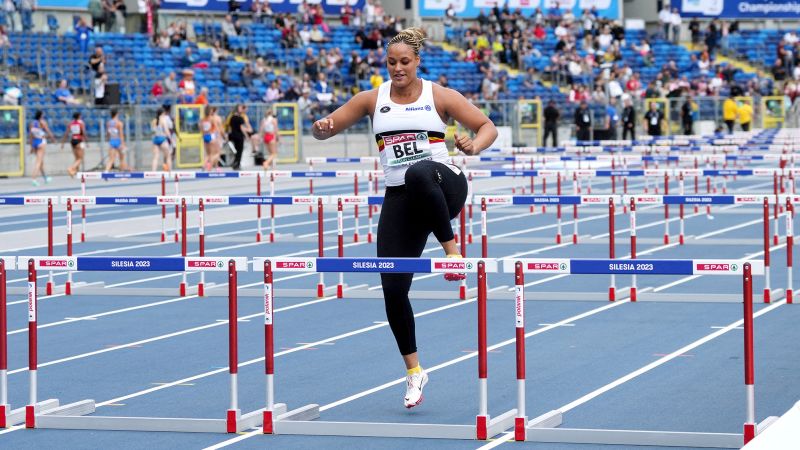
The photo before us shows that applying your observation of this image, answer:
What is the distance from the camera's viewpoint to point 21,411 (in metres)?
8.54

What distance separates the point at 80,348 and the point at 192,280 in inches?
190

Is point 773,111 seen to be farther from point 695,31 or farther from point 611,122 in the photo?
point 695,31

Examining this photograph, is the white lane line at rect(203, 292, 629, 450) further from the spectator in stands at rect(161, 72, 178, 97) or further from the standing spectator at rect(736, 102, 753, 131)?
the standing spectator at rect(736, 102, 753, 131)

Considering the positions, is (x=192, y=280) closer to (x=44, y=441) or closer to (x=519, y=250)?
(x=519, y=250)

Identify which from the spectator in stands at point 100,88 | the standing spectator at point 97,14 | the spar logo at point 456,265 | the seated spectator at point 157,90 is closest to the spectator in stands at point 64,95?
the spectator in stands at point 100,88

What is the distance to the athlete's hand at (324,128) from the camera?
8.06m

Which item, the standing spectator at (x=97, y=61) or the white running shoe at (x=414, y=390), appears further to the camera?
the standing spectator at (x=97, y=61)

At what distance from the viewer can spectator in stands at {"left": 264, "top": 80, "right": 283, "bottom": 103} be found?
4241 cm

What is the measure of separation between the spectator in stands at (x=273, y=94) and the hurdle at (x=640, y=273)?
114ft

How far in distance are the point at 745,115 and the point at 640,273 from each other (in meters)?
42.6

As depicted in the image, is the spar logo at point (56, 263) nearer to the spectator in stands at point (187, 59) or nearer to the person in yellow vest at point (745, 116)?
the spectator in stands at point (187, 59)

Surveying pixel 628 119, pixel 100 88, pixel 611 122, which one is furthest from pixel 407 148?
pixel 611 122

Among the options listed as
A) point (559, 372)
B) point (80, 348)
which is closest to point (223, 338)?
point (80, 348)

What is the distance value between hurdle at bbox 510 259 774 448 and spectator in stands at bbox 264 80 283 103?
114 feet
